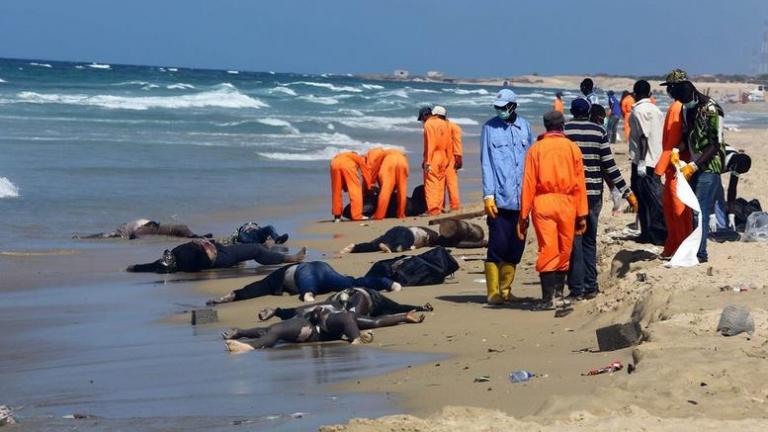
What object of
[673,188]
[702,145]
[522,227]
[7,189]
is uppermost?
[702,145]

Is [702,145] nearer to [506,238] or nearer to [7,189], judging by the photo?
[506,238]

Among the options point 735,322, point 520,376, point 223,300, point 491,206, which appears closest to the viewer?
point 520,376

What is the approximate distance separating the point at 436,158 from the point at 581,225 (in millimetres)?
7635

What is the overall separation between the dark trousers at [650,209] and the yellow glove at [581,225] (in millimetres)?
1893

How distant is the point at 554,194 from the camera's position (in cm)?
920

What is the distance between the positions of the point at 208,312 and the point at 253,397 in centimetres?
295

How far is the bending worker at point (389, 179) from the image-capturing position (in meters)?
16.8

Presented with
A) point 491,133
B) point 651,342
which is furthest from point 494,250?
point 651,342

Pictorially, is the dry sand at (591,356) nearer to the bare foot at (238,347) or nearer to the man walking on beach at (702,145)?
the man walking on beach at (702,145)

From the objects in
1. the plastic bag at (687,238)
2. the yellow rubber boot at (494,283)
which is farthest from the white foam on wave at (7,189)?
the plastic bag at (687,238)

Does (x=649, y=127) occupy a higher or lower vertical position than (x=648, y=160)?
higher

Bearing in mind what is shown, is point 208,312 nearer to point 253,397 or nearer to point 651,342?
Result: point 253,397

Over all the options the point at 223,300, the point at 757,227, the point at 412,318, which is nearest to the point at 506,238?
the point at 412,318

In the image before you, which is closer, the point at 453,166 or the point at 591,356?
the point at 591,356
